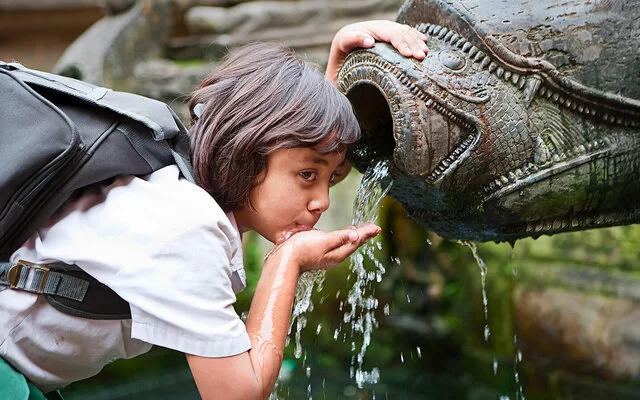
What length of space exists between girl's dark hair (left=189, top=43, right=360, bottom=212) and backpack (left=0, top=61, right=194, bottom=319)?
0.27 ft

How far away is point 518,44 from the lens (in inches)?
64.9

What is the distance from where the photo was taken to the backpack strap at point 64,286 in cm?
143

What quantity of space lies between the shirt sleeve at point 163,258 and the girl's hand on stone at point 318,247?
178 millimetres

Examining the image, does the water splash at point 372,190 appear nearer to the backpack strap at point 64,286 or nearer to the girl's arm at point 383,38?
the girl's arm at point 383,38

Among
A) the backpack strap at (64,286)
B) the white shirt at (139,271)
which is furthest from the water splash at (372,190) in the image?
the backpack strap at (64,286)

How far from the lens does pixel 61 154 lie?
1349 millimetres

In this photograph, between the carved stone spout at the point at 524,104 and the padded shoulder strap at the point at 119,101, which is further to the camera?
the carved stone spout at the point at 524,104

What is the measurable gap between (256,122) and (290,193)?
151mm

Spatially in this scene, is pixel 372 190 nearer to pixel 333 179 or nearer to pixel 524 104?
pixel 333 179

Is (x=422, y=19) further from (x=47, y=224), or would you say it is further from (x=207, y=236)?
(x=47, y=224)

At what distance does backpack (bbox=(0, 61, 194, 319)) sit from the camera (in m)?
1.36

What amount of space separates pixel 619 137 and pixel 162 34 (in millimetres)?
3468

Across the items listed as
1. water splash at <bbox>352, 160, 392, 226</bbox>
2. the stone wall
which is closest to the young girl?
water splash at <bbox>352, 160, 392, 226</bbox>

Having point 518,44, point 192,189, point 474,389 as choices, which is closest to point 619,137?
point 518,44
